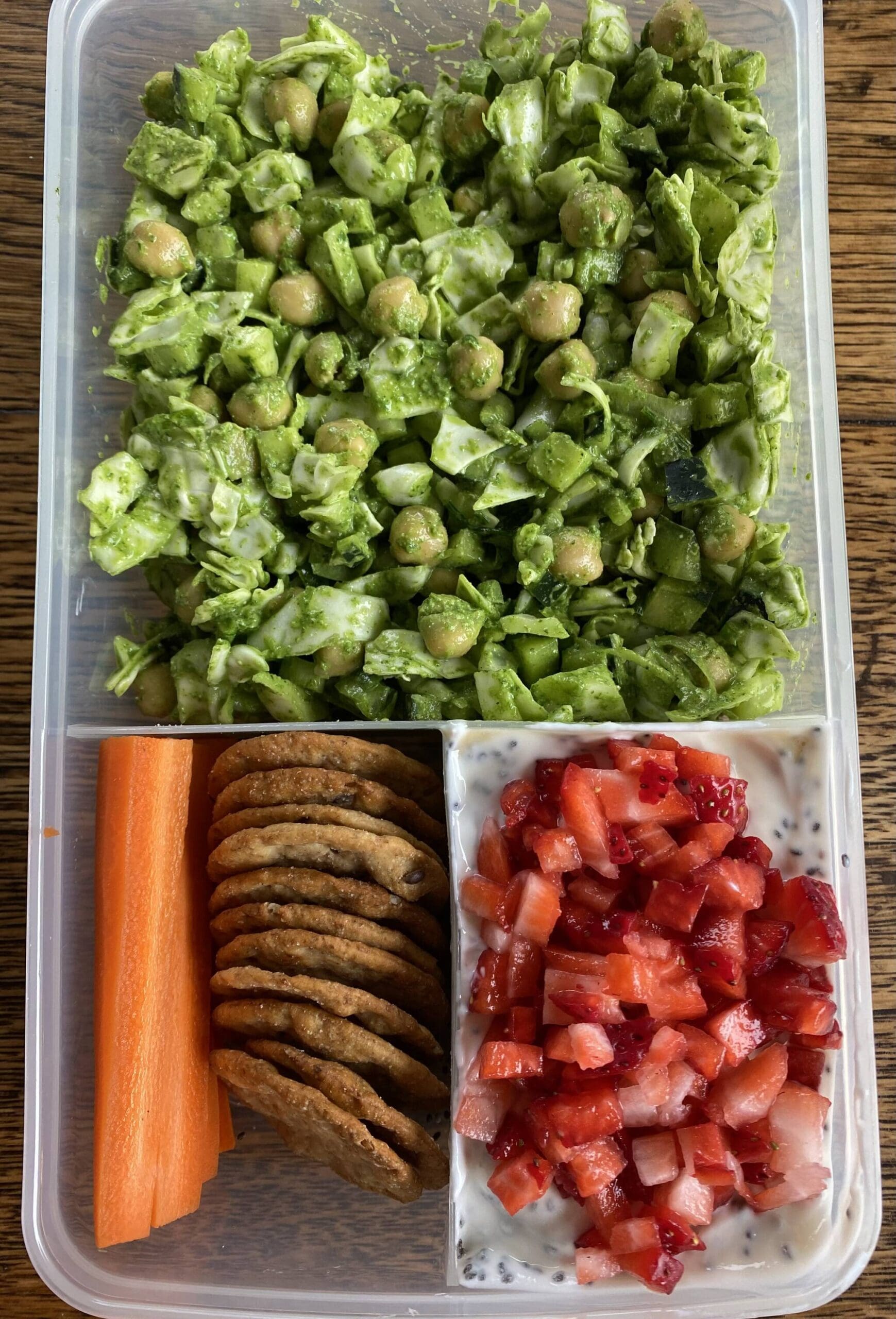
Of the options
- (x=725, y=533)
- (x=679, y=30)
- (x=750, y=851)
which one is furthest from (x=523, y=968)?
(x=679, y=30)

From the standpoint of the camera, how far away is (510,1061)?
138 centimetres

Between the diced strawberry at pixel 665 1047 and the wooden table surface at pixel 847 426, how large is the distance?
62cm

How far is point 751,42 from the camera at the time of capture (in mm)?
1792

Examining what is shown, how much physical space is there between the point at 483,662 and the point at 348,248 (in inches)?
27.9

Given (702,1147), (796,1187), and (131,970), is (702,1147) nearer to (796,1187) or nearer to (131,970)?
(796,1187)

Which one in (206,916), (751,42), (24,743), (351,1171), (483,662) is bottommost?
(351,1171)

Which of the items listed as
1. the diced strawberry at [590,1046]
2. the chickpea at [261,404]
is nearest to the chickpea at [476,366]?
the chickpea at [261,404]

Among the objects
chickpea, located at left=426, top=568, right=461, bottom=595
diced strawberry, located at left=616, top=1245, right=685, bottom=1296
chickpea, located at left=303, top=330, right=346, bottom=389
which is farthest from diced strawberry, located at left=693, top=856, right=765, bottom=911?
chickpea, located at left=303, top=330, right=346, bottom=389

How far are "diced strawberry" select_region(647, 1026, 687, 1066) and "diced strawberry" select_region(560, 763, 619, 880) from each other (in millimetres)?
219

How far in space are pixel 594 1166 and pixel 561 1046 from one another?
0.17 metres

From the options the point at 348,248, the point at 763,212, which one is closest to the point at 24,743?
the point at 348,248

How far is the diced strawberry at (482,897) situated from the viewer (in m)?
1.45

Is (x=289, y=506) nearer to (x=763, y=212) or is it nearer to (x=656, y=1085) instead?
(x=763, y=212)

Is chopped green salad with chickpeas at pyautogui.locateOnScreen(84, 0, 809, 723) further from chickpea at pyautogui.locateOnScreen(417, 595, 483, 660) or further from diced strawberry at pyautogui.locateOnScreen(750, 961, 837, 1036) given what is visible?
diced strawberry at pyautogui.locateOnScreen(750, 961, 837, 1036)
